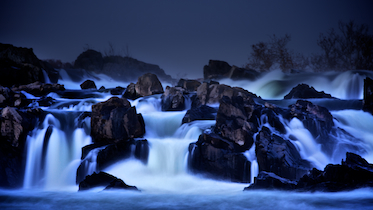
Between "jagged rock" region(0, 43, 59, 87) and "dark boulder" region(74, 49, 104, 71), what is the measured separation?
13.6 meters

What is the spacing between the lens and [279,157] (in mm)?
6754

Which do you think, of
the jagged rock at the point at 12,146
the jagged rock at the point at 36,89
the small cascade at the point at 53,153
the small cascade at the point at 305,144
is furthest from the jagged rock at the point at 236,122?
the jagged rock at the point at 36,89

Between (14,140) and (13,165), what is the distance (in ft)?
2.11

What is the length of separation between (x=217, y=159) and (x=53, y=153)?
448 cm

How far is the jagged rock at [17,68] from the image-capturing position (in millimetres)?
13219

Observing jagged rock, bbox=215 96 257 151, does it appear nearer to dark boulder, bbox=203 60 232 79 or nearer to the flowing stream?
the flowing stream

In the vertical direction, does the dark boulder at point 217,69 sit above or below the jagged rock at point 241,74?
above

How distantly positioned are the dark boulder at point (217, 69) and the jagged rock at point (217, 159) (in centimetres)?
1440

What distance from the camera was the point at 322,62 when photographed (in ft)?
87.3

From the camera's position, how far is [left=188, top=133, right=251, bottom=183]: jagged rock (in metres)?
7.00

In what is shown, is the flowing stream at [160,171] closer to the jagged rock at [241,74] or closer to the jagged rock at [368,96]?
the jagged rock at [368,96]

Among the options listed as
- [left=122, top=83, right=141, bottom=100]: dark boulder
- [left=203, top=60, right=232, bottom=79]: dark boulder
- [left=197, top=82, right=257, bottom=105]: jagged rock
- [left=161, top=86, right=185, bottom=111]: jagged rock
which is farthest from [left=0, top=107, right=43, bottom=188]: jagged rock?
[left=203, top=60, right=232, bottom=79]: dark boulder

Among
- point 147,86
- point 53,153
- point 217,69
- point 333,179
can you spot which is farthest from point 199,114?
point 217,69

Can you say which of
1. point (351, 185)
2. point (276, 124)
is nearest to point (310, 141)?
point (276, 124)
